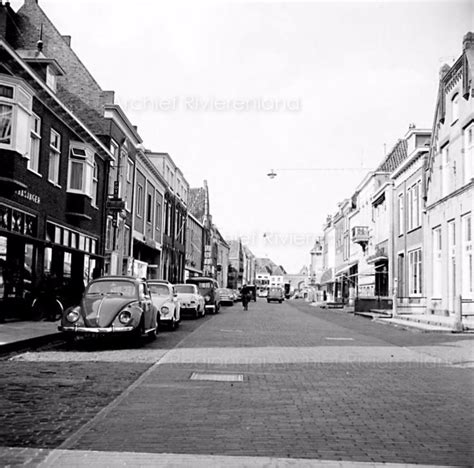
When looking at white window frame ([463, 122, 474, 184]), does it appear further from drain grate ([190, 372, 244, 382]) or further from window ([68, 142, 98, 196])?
drain grate ([190, 372, 244, 382])

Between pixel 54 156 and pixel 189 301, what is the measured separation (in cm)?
921

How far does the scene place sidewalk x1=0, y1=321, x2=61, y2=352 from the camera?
43.9 ft

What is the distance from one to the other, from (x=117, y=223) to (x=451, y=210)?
16.0 metres

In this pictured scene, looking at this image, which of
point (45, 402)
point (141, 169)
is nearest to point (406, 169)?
point (141, 169)

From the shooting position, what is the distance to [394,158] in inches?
1927

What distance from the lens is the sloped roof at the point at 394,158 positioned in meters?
47.0

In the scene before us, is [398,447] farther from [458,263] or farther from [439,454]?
[458,263]

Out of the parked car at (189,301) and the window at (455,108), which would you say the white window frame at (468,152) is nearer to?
the window at (455,108)

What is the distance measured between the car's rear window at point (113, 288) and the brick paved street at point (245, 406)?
153cm

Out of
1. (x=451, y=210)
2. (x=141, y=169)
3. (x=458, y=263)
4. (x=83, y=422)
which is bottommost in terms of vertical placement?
(x=83, y=422)

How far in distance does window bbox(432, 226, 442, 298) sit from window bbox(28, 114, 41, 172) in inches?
758

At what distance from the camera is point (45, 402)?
26.5ft

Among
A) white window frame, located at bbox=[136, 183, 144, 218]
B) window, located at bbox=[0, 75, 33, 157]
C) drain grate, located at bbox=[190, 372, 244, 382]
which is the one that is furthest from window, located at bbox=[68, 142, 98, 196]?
drain grate, located at bbox=[190, 372, 244, 382]

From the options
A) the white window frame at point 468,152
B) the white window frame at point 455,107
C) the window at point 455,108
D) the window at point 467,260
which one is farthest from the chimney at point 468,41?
the window at point 467,260
